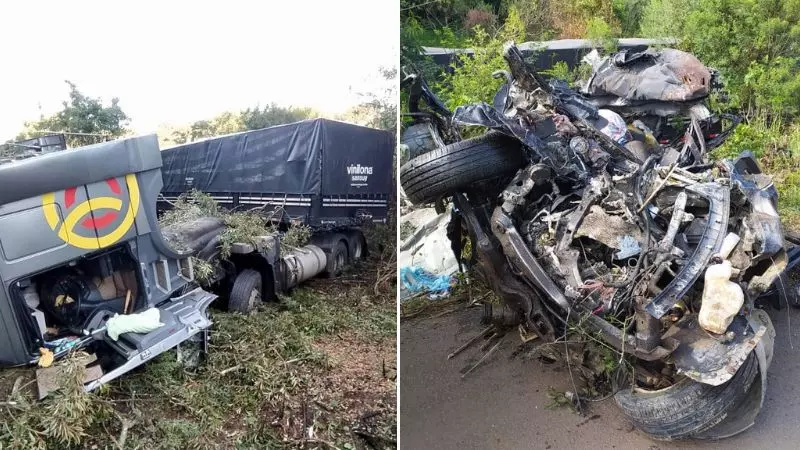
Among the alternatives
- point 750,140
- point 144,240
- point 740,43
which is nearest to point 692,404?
point 144,240

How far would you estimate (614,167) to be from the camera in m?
3.76

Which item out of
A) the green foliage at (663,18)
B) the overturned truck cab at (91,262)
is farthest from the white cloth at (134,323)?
the green foliage at (663,18)

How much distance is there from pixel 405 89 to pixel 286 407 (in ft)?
6.38

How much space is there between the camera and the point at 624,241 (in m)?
3.32

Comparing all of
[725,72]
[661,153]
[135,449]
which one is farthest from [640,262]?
[725,72]

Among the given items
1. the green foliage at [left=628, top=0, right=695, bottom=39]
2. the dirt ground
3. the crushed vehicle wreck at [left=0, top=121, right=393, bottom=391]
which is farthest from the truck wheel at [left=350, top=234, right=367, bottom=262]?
the green foliage at [left=628, top=0, right=695, bottom=39]

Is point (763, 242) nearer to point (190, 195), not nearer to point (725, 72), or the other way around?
point (190, 195)

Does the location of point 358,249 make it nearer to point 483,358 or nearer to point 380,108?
point 483,358

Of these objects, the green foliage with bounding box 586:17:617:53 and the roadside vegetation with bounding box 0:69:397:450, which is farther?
the green foliage with bounding box 586:17:617:53

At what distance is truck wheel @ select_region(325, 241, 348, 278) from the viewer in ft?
14.1

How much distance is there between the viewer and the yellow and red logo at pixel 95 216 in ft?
8.89

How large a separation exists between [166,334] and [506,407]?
6.46 feet

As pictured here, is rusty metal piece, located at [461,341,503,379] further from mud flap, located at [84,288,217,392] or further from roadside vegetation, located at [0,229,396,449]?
mud flap, located at [84,288,217,392]

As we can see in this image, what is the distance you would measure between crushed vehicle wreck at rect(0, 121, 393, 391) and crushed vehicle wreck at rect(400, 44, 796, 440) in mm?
666
